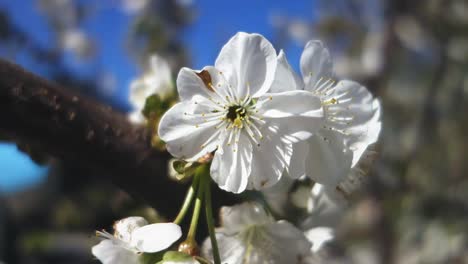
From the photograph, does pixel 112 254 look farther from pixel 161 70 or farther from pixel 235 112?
pixel 161 70

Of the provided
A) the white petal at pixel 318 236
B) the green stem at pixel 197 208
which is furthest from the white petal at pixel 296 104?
the white petal at pixel 318 236

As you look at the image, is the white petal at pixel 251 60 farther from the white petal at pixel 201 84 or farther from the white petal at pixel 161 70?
the white petal at pixel 161 70

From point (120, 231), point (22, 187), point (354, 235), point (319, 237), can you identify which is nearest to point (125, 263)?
point (120, 231)

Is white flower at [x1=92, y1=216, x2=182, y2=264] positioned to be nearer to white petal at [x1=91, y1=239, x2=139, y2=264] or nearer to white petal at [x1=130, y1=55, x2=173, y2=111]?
white petal at [x1=91, y1=239, x2=139, y2=264]

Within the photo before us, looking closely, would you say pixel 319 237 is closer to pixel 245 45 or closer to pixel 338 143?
pixel 338 143

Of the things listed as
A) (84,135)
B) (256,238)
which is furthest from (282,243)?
(84,135)

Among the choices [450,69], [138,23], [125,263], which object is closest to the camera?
[125,263]
